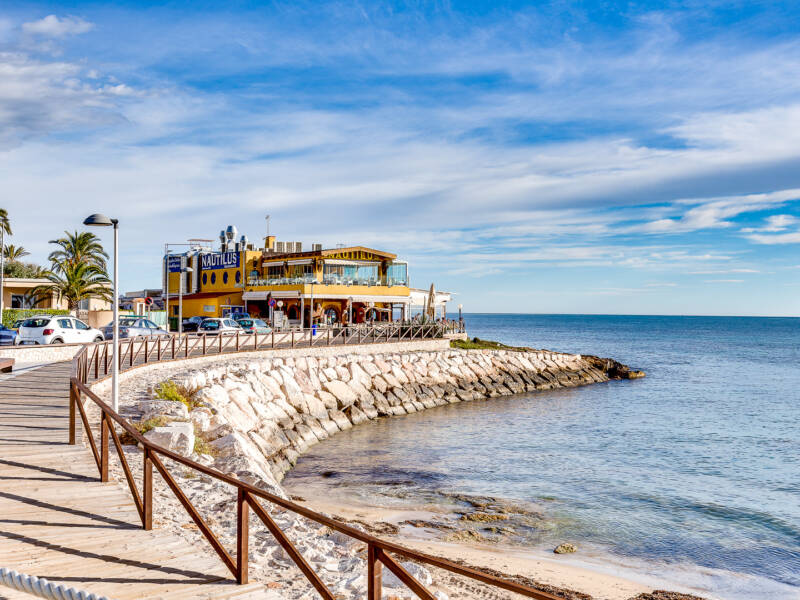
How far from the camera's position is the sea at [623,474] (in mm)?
12281

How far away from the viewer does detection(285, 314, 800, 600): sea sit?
1228cm

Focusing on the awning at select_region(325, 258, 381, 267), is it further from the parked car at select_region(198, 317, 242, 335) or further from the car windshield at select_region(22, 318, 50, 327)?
the car windshield at select_region(22, 318, 50, 327)

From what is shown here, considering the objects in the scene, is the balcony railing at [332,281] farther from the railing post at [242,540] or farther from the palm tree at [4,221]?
the railing post at [242,540]

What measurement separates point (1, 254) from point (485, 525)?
42.1 m

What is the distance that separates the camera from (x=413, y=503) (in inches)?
579

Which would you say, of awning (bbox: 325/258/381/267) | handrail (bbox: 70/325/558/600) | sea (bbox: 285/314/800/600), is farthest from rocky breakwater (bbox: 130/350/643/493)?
awning (bbox: 325/258/381/267)

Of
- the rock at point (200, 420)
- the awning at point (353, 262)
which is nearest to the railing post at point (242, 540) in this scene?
the rock at point (200, 420)

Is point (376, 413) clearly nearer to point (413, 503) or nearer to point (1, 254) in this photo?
point (413, 503)

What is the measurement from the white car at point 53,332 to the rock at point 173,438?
18715 mm

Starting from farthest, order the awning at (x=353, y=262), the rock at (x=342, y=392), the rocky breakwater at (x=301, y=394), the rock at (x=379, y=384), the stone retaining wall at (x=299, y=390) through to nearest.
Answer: the awning at (x=353, y=262), the rock at (x=379, y=384), the rock at (x=342, y=392), the stone retaining wall at (x=299, y=390), the rocky breakwater at (x=301, y=394)

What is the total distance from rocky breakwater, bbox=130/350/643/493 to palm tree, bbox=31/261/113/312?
25719mm

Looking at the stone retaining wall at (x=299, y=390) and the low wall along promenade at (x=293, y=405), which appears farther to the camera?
the stone retaining wall at (x=299, y=390)

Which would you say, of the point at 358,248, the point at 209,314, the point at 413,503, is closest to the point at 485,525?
the point at 413,503

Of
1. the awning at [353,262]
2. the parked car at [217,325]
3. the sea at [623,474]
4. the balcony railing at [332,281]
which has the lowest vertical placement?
the sea at [623,474]
